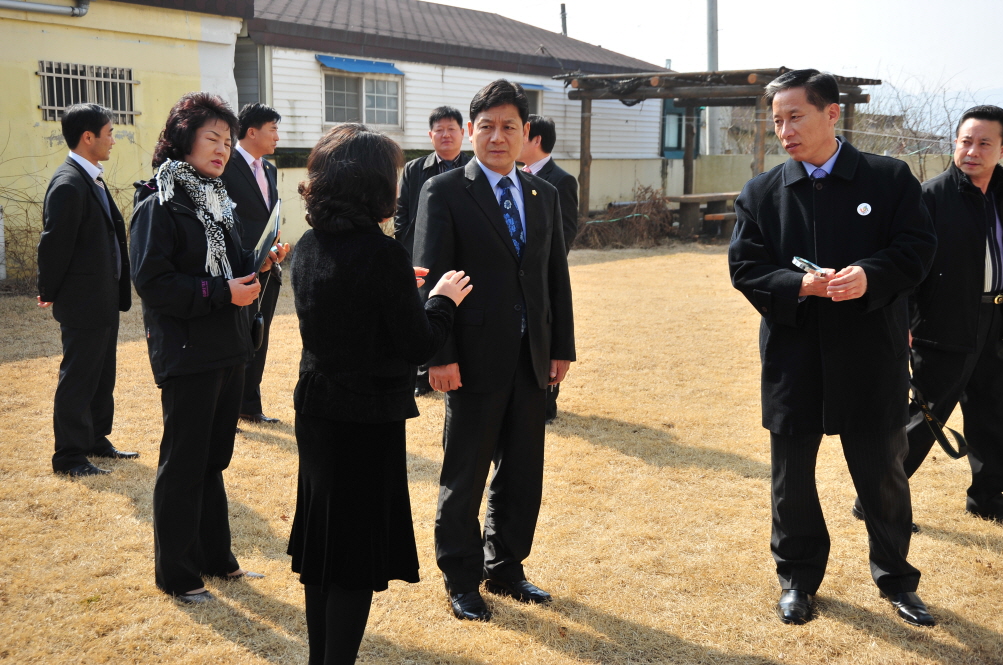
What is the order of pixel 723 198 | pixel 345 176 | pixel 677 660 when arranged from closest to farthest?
pixel 345 176 → pixel 677 660 → pixel 723 198

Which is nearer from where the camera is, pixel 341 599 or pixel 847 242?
pixel 341 599

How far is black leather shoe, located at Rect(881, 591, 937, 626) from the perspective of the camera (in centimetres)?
314

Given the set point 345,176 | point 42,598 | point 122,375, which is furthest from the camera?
point 122,375

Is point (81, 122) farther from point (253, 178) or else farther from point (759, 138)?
point (759, 138)

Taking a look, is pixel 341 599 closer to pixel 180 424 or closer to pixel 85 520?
pixel 180 424

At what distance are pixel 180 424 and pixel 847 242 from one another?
253 cm

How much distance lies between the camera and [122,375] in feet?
22.6

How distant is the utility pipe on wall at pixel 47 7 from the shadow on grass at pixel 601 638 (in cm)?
1056

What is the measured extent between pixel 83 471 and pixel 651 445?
330 centimetres

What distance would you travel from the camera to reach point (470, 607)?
126 inches

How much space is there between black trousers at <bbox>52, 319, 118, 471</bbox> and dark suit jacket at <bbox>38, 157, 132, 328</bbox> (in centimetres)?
9

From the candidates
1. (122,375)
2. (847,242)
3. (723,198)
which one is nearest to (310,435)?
(847,242)

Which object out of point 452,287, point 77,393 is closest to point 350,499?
point 452,287

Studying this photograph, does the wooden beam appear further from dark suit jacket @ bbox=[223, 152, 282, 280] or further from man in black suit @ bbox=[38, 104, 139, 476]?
man in black suit @ bbox=[38, 104, 139, 476]
